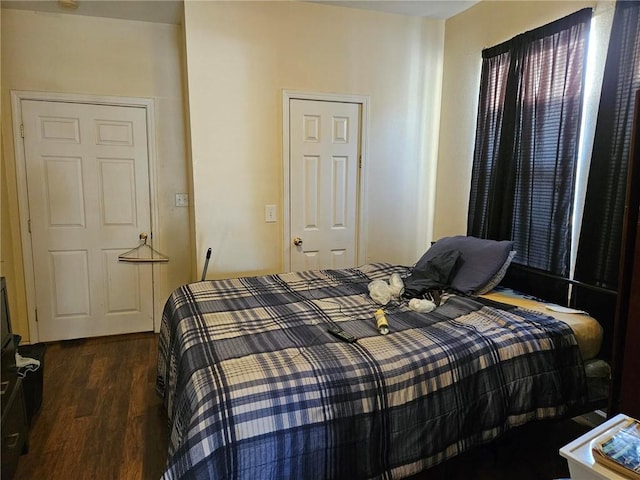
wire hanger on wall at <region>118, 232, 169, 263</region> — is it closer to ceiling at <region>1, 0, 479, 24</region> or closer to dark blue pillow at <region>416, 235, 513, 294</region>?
ceiling at <region>1, 0, 479, 24</region>

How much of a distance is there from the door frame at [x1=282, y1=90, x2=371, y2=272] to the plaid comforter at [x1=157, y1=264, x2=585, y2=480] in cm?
123

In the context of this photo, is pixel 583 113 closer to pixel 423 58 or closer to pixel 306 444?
pixel 423 58

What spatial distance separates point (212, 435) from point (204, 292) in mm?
1186

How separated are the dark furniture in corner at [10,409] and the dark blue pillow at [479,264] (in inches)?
89.2

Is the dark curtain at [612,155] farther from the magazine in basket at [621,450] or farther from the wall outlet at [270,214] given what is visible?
the wall outlet at [270,214]

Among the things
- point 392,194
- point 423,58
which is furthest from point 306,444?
point 423,58

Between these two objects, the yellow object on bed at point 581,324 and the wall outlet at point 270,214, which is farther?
the wall outlet at point 270,214

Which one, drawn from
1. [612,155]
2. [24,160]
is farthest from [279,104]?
[612,155]

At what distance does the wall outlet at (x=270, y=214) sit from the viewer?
3328 mm

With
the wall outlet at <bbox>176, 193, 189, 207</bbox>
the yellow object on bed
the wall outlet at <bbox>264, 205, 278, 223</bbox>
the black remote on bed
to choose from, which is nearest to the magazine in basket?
the yellow object on bed

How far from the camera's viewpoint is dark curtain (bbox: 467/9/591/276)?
2.39 meters

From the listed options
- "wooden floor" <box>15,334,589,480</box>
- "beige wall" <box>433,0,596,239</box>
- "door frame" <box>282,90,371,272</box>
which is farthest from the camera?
"door frame" <box>282,90,371,272</box>

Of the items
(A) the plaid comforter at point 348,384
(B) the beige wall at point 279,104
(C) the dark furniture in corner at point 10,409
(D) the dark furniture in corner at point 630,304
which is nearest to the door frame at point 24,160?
(B) the beige wall at point 279,104

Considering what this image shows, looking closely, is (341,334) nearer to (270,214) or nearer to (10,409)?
(10,409)
